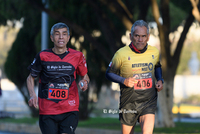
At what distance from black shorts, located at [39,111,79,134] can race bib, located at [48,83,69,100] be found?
0.75 ft

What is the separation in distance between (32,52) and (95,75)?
3955mm

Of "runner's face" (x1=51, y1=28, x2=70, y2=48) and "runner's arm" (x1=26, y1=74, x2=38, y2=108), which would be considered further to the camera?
"runner's face" (x1=51, y1=28, x2=70, y2=48)

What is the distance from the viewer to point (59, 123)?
17.2 ft

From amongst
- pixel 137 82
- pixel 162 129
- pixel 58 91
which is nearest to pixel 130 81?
pixel 137 82

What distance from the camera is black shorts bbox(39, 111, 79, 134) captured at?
5.14m

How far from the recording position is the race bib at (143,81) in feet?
17.8

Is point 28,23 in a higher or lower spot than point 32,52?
higher

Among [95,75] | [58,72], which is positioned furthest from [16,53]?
[58,72]

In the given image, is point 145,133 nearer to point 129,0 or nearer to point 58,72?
point 58,72

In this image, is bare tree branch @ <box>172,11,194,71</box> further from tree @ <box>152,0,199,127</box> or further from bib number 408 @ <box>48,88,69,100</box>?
bib number 408 @ <box>48,88,69,100</box>

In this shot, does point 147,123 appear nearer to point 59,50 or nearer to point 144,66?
point 144,66

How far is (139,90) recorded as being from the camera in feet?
17.9

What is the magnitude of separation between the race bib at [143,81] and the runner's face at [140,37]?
37 cm

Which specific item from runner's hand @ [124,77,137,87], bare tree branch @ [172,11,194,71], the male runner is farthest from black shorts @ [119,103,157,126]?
bare tree branch @ [172,11,194,71]
